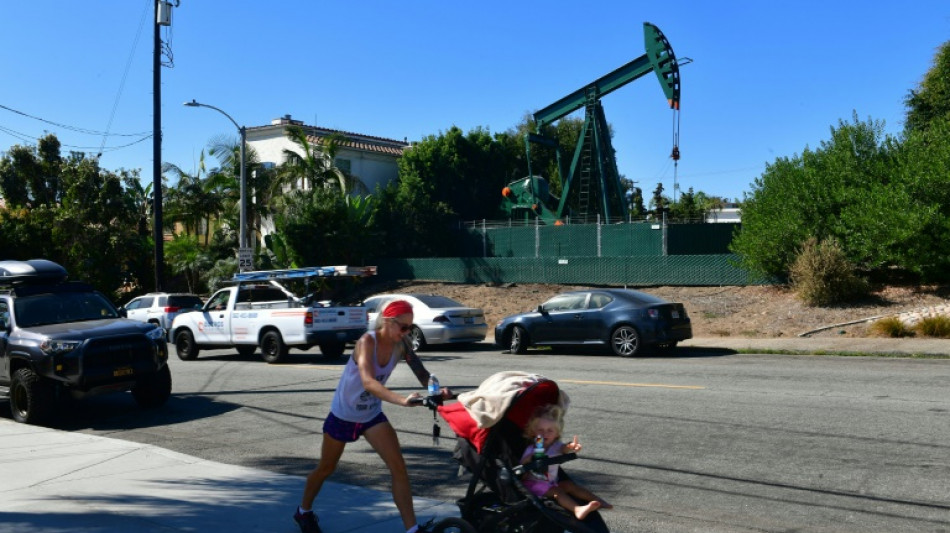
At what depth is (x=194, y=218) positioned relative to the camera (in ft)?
Result: 136

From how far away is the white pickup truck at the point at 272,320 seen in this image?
57.8 feet

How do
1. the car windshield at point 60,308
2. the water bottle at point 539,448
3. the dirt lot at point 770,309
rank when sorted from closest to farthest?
the water bottle at point 539,448 < the car windshield at point 60,308 < the dirt lot at point 770,309

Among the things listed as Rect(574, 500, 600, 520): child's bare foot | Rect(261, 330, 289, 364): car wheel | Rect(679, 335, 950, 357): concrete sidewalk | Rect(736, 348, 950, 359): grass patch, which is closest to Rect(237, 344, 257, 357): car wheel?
Rect(261, 330, 289, 364): car wheel

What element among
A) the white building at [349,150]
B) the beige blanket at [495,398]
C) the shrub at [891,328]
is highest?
the white building at [349,150]

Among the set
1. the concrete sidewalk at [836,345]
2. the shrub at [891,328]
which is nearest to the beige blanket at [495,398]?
the concrete sidewalk at [836,345]

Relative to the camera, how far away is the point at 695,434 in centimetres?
919

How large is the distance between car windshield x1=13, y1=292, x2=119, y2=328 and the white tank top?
825cm

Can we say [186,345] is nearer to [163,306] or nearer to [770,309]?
[163,306]

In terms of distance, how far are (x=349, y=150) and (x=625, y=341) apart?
33.4 metres

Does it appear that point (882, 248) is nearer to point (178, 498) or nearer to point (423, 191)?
point (178, 498)

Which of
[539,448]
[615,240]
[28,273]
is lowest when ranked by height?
[539,448]

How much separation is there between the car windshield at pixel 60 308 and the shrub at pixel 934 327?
54.4 ft

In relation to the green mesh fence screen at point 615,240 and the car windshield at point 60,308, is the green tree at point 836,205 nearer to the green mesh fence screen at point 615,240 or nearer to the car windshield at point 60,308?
the green mesh fence screen at point 615,240

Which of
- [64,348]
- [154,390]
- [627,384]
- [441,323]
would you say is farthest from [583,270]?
[64,348]
